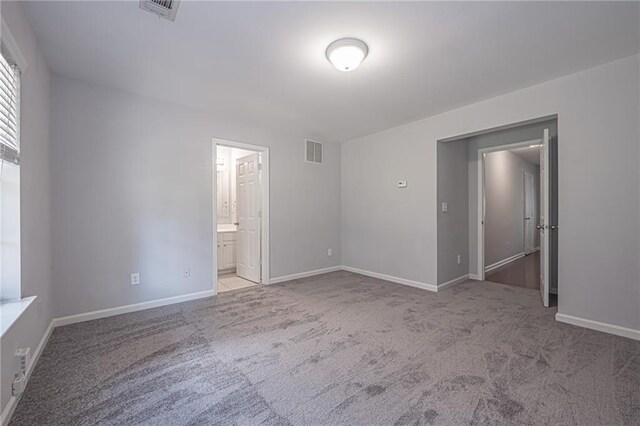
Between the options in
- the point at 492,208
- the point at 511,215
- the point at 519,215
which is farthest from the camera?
the point at 519,215

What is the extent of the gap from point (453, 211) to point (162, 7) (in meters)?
4.16

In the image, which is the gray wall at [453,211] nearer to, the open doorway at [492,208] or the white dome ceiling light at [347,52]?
the open doorway at [492,208]

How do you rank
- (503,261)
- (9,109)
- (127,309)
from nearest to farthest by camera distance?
1. (9,109)
2. (127,309)
3. (503,261)

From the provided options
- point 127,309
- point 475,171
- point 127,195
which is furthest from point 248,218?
point 475,171

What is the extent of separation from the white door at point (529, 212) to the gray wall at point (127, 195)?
6.72m

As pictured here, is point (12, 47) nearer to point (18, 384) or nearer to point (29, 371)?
point (18, 384)

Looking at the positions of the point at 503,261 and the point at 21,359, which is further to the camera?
the point at 503,261

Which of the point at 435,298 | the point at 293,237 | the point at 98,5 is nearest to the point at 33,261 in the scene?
the point at 98,5

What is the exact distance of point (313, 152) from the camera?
502 centimetres

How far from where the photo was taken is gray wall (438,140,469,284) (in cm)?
410

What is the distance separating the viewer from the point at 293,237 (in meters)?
4.77

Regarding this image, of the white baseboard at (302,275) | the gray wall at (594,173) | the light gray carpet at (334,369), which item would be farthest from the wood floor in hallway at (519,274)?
the white baseboard at (302,275)

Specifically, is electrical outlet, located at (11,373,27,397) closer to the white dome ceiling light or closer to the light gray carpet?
the light gray carpet

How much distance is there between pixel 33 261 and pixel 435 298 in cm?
402
